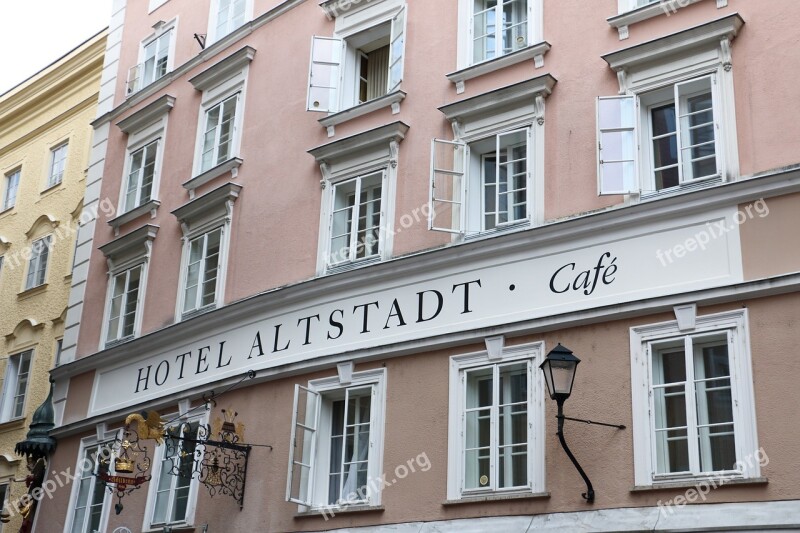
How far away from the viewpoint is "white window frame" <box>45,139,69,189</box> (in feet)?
90.0

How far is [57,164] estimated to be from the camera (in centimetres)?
2786

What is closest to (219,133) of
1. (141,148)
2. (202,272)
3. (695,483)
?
(202,272)

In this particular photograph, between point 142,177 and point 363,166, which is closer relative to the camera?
point 363,166

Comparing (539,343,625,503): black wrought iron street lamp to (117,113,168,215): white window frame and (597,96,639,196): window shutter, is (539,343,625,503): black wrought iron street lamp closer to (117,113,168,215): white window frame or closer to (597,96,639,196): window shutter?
(597,96,639,196): window shutter

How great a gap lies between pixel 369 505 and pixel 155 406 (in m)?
5.56

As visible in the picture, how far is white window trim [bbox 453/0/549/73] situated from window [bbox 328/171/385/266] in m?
2.15

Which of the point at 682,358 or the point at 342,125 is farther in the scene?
the point at 342,125

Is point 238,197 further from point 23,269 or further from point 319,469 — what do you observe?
point 23,269

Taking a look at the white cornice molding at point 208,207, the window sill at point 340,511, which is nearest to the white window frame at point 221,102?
the white cornice molding at point 208,207

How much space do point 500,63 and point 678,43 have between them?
2885 millimetres

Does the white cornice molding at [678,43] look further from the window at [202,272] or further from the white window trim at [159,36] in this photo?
the white window trim at [159,36]

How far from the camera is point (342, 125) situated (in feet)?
59.5

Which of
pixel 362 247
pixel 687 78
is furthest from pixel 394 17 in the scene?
pixel 687 78

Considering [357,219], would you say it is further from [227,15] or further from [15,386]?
[15,386]
